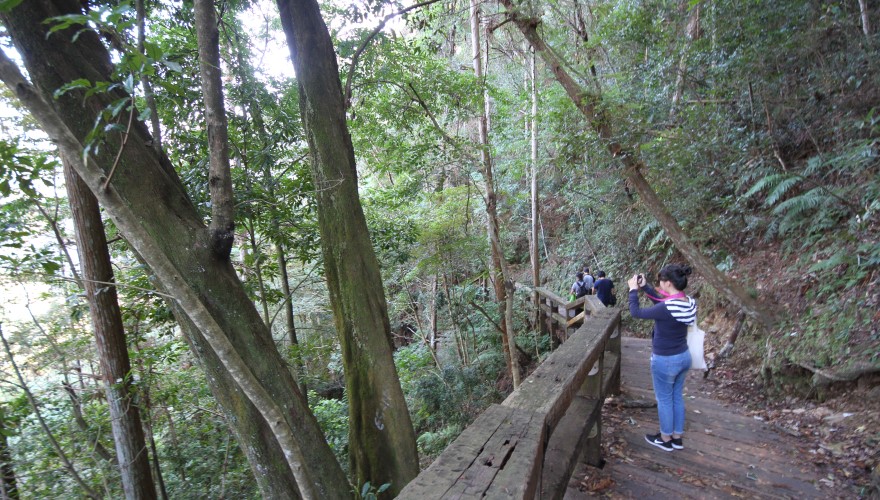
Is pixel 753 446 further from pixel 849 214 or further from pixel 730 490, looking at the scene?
pixel 849 214

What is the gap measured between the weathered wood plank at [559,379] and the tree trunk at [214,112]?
7.54ft

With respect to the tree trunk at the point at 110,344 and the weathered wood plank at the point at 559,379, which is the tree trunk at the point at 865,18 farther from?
the tree trunk at the point at 110,344

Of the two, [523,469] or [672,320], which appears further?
[672,320]

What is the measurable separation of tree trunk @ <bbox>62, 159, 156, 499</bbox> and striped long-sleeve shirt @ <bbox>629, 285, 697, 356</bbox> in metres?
5.48

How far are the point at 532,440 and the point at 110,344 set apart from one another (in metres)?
5.18

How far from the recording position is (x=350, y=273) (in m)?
4.06

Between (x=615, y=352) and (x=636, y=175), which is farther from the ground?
(x=636, y=175)

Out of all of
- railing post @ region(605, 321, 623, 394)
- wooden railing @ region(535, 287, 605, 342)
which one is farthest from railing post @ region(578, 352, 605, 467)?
wooden railing @ region(535, 287, 605, 342)

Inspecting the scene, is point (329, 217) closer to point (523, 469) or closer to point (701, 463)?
point (523, 469)

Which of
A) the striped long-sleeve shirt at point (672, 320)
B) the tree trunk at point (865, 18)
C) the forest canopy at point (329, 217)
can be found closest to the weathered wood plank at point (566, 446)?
the striped long-sleeve shirt at point (672, 320)

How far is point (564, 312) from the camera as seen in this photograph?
28.3 feet

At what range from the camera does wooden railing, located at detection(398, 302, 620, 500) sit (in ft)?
4.98

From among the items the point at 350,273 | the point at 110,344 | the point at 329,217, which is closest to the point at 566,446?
the point at 350,273

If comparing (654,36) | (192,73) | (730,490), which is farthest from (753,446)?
(654,36)
